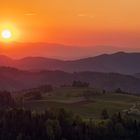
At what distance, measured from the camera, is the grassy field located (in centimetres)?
13838

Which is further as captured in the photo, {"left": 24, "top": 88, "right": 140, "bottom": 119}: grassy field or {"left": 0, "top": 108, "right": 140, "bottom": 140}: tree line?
{"left": 24, "top": 88, "right": 140, "bottom": 119}: grassy field

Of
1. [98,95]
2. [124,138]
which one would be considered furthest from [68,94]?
[124,138]

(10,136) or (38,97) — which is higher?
(38,97)

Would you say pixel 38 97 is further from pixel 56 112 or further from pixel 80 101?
pixel 56 112

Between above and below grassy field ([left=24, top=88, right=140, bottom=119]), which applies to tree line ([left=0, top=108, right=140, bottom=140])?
below

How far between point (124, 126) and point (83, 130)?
919cm

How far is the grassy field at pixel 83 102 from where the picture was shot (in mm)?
138375

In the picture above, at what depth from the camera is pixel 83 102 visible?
15388 cm

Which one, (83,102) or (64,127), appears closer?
(64,127)

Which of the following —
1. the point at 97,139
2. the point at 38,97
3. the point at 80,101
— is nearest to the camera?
the point at 97,139

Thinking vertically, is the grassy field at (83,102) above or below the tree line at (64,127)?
above

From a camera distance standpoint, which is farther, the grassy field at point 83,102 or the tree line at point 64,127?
the grassy field at point 83,102

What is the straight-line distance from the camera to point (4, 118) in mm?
113875

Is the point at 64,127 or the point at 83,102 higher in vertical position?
the point at 83,102
